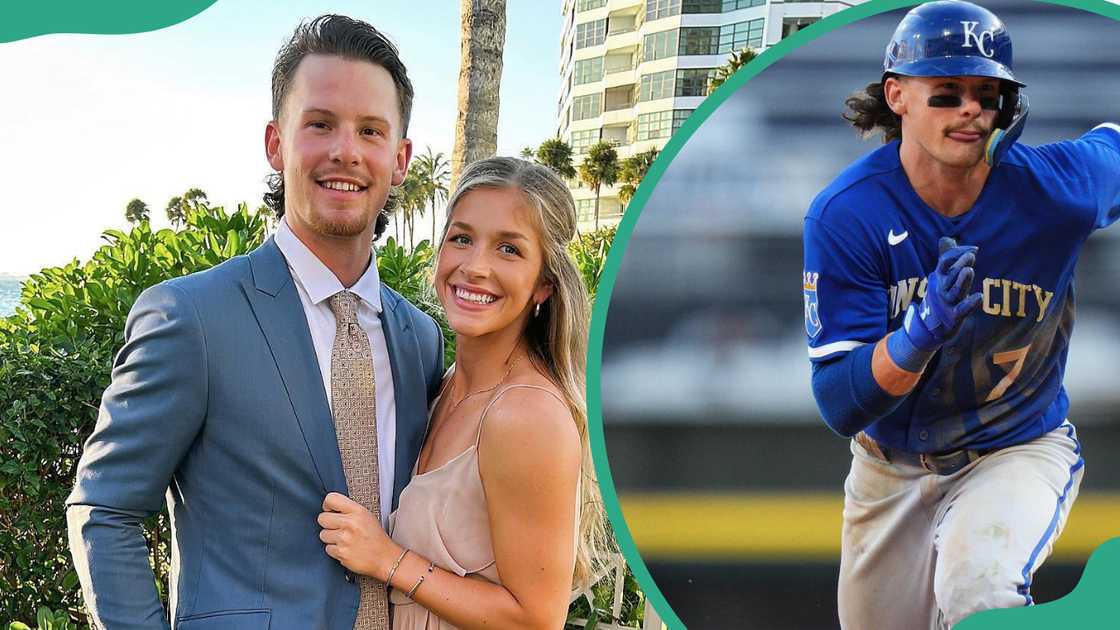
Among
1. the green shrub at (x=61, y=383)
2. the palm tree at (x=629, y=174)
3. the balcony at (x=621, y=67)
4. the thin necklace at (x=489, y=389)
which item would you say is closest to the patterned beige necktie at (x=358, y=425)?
the thin necklace at (x=489, y=389)

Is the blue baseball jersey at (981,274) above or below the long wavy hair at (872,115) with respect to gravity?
below

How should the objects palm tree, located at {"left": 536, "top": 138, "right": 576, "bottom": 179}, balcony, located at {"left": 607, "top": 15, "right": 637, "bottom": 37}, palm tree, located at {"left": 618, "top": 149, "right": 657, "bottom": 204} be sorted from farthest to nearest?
balcony, located at {"left": 607, "top": 15, "right": 637, "bottom": 37} → palm tree, located at {"left": 536, "top": 138, "right": 576, "bottom": 179} → palm tree, located at {"left": 618, "top": 149, "right": 657, "bottom": 204}

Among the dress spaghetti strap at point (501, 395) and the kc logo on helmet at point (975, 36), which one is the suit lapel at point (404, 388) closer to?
the dress spaghetti strap at point (501, 395)

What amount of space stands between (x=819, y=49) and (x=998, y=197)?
519 millimetres

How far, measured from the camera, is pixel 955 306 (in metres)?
1.95

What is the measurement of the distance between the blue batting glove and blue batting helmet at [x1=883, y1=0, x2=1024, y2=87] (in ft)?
1.20

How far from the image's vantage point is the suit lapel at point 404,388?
229 cm

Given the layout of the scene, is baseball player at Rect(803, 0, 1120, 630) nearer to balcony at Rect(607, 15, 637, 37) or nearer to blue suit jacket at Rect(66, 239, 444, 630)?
blue suit jacket at Rect(66, 239, 444, 630)

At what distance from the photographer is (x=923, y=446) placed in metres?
2.14

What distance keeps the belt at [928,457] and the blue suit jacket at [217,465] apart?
123 cm

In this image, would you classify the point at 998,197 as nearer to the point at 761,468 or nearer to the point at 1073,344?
the point at 1073,344

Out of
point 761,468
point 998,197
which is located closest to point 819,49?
point 998,197

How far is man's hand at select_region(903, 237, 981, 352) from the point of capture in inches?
76.6

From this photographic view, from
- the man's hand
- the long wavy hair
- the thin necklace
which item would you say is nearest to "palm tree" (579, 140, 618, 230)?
the thin necklace
